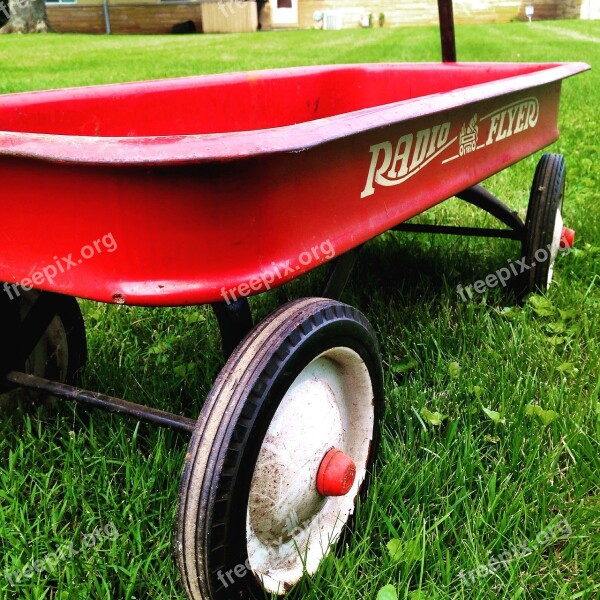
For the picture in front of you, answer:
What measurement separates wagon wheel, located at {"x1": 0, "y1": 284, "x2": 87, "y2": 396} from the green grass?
0.09m

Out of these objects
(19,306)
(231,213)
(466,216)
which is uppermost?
(231,213)

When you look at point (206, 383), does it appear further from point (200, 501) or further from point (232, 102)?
point (232, 102)

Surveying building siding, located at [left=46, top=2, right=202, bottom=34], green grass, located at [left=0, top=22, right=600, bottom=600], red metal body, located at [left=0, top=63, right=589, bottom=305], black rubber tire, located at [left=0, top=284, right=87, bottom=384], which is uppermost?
red metal body, located at [left=0, top=63, right=589, bottom=305]

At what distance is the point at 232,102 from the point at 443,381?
1218mm

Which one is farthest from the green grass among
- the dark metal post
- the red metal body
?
the dark metal post

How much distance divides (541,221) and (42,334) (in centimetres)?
153

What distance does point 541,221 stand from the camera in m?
2.31

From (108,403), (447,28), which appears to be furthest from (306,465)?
(447,28)

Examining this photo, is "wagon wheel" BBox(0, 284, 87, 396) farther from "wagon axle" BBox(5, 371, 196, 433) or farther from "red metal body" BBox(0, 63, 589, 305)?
"red metal body" BBox(0, 63, 589, 305)

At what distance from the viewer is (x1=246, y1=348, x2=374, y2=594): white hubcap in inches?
48.1

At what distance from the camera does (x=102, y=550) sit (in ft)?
4.39

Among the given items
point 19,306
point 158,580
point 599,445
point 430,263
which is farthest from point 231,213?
point 430,263

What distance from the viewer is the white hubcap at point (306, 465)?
1222 millimetres

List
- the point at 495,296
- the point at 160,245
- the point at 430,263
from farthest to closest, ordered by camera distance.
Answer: the point at 430,263 < the point at 495,296 < the point at 160,245
